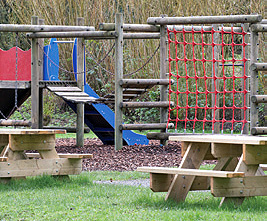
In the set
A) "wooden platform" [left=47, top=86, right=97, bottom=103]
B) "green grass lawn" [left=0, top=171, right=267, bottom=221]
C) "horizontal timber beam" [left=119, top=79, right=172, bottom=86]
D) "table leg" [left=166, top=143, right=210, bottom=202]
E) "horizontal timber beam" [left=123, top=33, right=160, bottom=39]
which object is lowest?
"green grass lawn" [left=0, top=171, right=267, bottom=221]

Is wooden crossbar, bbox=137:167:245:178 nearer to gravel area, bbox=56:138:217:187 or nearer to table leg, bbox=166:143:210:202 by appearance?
table leg, bbox=166:143:210:202

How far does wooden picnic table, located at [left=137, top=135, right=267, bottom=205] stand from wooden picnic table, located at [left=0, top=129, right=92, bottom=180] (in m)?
1.51

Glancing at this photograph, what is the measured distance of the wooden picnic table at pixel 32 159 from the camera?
6043mm

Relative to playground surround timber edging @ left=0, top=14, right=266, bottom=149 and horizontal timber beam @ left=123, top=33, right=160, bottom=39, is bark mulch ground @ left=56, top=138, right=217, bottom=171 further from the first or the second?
horizontal timber beam @ left=123, top=33, right=160, bottom=39

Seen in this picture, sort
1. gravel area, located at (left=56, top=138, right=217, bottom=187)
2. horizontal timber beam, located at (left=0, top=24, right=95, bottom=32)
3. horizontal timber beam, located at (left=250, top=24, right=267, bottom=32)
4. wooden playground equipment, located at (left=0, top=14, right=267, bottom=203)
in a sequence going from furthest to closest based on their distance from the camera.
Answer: horizontal timber beam, located at (left=0, top=24, right=95, bottom=32) < horizontal timber beam, located at (left=250, top=24, right=267, bottom=32) < gravel area, located at (left=56, top=138, right=217, bottom=187) < wooden playground equipment, located at (left=0, top=14, right=267, bottom=203)

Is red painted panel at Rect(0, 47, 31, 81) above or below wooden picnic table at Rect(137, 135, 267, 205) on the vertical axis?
above

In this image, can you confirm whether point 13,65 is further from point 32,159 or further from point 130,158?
point 32,159

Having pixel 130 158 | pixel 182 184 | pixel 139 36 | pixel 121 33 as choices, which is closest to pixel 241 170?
pixel 182 184

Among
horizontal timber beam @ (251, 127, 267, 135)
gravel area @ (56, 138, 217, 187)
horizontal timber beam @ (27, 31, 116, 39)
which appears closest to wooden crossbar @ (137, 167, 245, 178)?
gravel area @ (56, 138, 217, 187)

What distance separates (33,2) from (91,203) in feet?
43.5

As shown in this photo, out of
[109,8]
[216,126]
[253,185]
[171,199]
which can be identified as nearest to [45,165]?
[171,199]

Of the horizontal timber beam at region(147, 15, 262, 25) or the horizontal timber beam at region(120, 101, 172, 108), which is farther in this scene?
the horizontal timber beam at region(120, 101, 172, 108)

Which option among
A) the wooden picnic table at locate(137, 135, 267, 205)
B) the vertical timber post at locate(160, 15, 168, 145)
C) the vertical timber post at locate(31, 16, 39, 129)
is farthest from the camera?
the vertical timber post at locate(31, 16, 39, 129)

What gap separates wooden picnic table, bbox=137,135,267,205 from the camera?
4.59m
